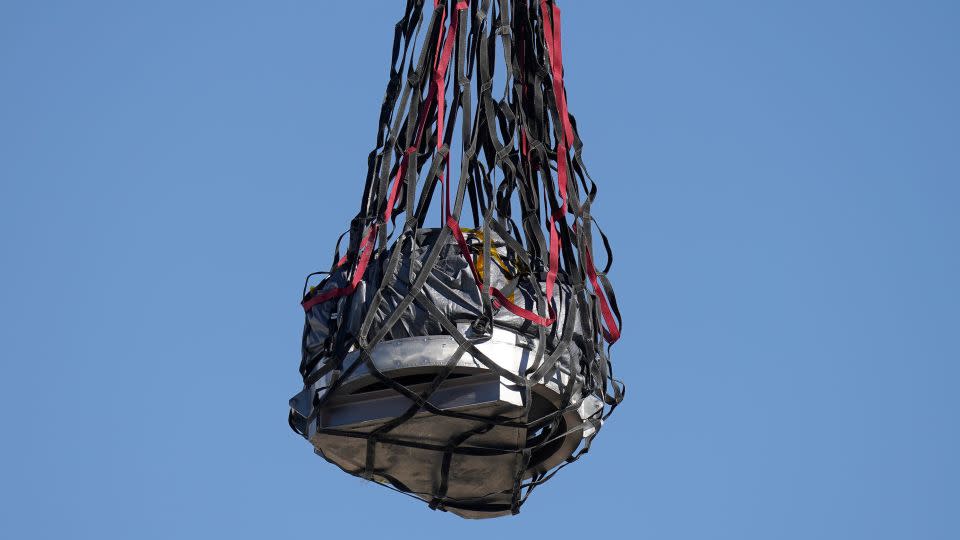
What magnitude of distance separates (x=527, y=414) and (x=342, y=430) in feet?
4.81

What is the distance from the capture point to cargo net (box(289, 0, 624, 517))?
13.8m

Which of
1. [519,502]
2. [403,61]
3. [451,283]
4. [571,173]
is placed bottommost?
[519,502]

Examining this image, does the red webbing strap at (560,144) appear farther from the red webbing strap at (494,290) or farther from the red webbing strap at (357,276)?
the red webbing strap at (357,276)

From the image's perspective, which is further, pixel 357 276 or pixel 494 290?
pixel 357 276

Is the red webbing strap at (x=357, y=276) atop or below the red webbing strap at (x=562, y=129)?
below

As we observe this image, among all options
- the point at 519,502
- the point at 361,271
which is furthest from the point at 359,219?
the point at 519,502

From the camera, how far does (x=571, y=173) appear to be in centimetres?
1462

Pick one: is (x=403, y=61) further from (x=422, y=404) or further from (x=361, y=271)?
(x=422, y=404)

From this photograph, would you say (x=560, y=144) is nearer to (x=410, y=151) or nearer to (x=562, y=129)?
(x=562, y=129)

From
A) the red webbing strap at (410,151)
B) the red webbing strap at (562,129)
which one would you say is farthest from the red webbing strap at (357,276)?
the red webbing strap at (562,129)

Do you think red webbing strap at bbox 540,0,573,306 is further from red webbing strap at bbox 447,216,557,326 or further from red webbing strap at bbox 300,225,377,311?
red webbing strap at bbox 300,225,377,311

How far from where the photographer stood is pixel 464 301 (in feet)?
45.6

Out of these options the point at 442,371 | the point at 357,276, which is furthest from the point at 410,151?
the point at 442,371

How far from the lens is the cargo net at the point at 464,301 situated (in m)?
13.8
